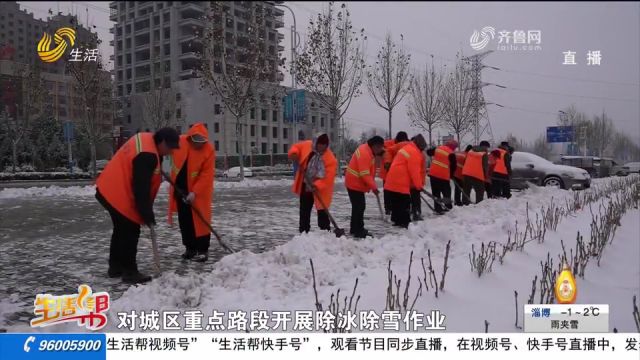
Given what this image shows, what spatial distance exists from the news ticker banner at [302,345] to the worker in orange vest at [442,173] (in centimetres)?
512

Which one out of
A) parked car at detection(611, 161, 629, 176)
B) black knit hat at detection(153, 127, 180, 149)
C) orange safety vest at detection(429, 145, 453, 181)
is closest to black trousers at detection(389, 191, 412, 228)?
orange safety vest at detection(429, 145, 453, 181)

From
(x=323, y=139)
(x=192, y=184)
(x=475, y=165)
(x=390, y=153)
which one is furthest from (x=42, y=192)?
(x=475, y=165)

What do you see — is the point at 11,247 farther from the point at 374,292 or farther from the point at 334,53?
the point at 334,53

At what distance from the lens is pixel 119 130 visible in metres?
13.0

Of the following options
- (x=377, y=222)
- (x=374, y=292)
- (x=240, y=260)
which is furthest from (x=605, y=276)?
(x=377, y=222)

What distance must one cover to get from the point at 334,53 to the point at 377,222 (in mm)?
10963

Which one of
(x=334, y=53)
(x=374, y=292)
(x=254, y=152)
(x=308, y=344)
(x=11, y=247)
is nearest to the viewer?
(x=308, y=344)

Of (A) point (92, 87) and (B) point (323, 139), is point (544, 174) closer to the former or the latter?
(B) point (323, 139)

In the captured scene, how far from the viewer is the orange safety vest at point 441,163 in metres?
7.11

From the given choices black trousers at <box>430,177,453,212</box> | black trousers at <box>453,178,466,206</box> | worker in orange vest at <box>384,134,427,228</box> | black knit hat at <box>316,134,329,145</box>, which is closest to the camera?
black knit hat at <box>316,134,329,145</box>

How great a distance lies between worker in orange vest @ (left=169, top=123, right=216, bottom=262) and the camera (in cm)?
405

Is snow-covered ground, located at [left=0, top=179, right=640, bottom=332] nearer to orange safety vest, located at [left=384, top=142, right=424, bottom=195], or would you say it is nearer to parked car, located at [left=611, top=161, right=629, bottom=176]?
orange safety vest, located at [left=384, top=142, right=424, bottom=195]

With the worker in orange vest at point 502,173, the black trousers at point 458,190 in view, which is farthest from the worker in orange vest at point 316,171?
the worker in orange vest at point 502,173

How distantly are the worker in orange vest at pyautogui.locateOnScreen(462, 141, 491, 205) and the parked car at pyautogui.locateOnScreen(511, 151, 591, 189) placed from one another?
413cm
